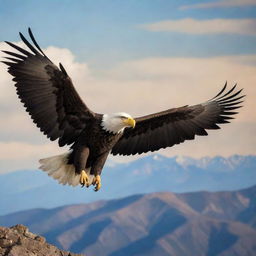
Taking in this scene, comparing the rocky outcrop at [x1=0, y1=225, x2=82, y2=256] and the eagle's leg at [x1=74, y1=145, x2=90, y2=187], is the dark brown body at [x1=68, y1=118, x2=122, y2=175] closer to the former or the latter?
the eagle's leg at [x1=74, y1=145, x2=90, y2=187]

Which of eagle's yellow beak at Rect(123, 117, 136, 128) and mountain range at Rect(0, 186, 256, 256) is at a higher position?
eagle's yellow beak at Rect(123, 117, 136, 128)

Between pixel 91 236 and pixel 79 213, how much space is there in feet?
112

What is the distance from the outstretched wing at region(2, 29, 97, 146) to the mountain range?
13545cm

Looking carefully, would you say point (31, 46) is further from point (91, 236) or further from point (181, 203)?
point (181, 203)

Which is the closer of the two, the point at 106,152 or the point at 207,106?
the point at 106,152

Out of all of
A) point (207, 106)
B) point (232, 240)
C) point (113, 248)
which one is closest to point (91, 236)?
point (113, 248)

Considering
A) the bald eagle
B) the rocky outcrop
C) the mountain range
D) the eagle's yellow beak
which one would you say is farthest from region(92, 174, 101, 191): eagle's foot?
the mountain range

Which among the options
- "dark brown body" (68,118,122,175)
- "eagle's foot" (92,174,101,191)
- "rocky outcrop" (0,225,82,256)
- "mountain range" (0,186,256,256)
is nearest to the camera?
"rocky outcrop" (0,225,82,256)

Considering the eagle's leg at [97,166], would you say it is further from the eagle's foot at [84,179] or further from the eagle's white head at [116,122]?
the eagle's white head at [116,122]

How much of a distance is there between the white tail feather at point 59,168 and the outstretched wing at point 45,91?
45 centimetres

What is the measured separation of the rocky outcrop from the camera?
289 inches

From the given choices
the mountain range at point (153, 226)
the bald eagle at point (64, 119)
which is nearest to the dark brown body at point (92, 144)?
the bald eagle at point (64, 119)

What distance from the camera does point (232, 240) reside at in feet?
476

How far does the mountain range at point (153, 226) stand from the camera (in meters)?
146
